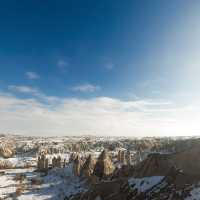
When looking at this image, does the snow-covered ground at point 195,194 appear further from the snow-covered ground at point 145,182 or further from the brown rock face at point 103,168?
the brown rock face at point 103,168

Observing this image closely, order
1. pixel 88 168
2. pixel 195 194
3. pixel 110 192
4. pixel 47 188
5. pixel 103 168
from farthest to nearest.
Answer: pixel 88 168 < pixel 47 188 < pixel 103 168 < pixel 110 192 < pixel 195 194

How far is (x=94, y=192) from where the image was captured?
55.7m

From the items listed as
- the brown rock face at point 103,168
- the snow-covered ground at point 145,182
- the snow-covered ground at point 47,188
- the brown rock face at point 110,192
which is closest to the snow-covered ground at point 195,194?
Result: the snow-covered ground at point 145,182

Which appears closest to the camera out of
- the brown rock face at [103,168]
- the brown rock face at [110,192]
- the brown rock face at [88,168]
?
the brown rock face at [110,192]

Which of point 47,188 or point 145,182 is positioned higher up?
point 145,182

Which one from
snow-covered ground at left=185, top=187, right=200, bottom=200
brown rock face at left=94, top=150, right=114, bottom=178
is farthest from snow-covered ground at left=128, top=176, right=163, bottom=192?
brown rock face at left=94, top=150, right=114, bottom=178

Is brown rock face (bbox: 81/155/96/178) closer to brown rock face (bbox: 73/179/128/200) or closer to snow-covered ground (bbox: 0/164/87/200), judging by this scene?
snow-covered ground (bbox: 0/164/87/200)

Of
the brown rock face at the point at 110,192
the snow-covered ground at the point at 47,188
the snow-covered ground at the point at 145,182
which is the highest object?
the snow-covered ground at the point at 145,182

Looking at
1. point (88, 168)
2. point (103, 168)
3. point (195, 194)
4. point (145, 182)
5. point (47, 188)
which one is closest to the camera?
point (195, 194)

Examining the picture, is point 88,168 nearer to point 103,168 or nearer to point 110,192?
point 103,168

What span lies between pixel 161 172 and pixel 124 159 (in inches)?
3237

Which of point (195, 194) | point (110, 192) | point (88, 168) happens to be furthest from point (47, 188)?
point (195, 194)

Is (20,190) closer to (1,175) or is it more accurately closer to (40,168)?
(1,175)

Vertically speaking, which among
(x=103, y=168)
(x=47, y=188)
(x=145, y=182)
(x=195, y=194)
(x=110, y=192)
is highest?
(x=195, y=194)
